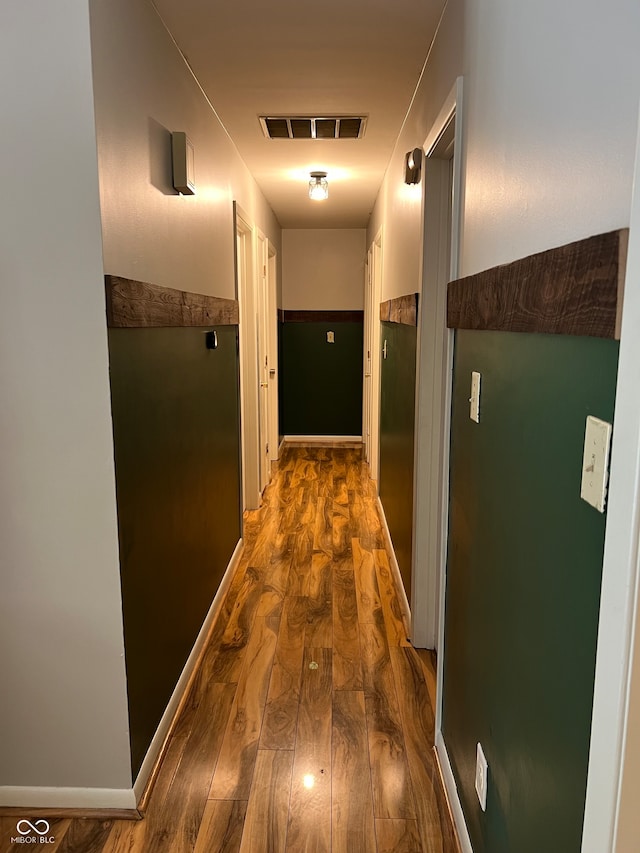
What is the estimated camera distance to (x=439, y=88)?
2172 mm

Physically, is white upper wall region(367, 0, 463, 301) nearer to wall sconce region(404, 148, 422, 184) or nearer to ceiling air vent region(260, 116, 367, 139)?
wall sconce region(404, 148, 422, 184)

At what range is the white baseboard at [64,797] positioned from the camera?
73.7 inches

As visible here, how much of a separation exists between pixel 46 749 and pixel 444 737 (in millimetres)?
Answer: 1183

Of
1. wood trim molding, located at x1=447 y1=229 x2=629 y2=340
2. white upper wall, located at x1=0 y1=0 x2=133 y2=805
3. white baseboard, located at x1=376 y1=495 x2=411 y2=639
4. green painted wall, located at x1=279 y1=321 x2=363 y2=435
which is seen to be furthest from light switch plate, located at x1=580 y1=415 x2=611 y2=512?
green painted wall, located at x1=279 y1=321 x2=363 y2=435

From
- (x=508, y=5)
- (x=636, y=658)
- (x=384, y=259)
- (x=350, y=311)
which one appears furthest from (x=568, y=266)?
(x=350, y=311)

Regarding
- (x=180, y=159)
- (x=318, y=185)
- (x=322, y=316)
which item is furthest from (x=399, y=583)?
(x=322, y=316)

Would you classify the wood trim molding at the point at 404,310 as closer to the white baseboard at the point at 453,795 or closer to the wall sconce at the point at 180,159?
the wall sconce at the point at 180,159

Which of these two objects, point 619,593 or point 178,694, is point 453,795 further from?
point 619,593

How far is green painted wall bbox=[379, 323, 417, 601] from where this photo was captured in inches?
117

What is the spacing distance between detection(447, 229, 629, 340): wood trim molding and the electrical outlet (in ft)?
3.14

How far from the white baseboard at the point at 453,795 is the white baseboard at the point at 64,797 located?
907mm

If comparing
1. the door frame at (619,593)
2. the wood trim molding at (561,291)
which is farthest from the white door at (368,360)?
the door frame at (619,593)

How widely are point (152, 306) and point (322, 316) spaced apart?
5195mm

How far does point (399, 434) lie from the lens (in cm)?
341
